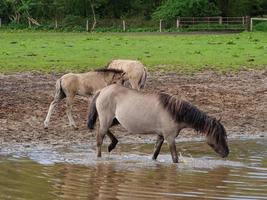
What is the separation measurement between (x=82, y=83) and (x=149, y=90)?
2.55m

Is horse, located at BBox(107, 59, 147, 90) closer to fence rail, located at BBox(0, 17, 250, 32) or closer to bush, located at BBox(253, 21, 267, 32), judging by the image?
bush, located at BBox(253, 21, 267, 32)

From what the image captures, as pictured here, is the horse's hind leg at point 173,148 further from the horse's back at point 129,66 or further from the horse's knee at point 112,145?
the horse's back at point 129,66

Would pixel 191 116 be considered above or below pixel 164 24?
above

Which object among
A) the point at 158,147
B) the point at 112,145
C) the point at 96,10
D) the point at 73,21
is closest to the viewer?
the point at 158,147

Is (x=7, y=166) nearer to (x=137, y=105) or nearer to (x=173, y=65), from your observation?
(x=137, y=105)

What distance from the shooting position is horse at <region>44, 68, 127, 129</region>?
48.0ft

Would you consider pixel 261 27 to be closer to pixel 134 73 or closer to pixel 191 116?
pixel 134 73

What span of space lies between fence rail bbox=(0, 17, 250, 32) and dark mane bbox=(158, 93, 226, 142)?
44177 millimetres

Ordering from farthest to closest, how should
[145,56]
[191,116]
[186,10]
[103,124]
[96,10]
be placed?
1. [96,10]
2. [186,10]
3. [145,56]
4. [103,124]
5. [191,116]

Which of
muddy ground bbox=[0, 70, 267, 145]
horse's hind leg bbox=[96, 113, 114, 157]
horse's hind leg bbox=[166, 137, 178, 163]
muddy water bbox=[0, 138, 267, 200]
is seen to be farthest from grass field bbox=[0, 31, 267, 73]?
horse's hind leg bbox=[166, 137, 178, 163]

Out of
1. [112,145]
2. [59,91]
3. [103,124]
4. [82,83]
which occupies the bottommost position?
[112,145]

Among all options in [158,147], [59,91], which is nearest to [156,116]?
[158,147]

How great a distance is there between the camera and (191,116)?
438 inches

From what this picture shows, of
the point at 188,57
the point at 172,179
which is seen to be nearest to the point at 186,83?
the point at 188,57
